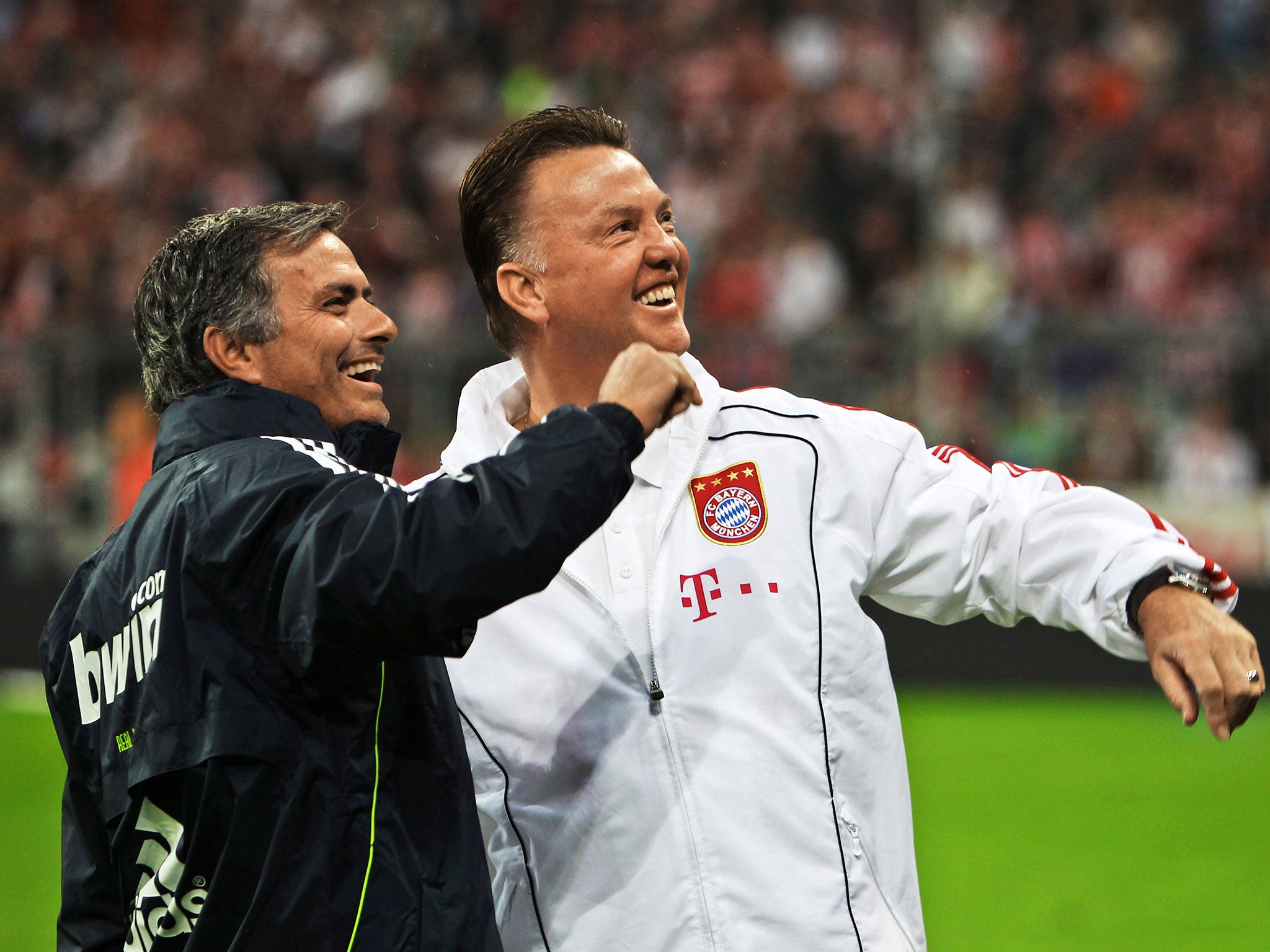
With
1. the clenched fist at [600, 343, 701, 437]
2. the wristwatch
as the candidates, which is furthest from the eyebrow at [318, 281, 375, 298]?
the wristwatch

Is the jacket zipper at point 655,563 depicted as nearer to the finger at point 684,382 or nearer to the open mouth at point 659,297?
the open mouth at point 659,297

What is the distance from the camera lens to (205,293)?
2441 millimetres

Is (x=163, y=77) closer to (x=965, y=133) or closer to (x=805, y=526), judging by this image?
(x=965, y=133)

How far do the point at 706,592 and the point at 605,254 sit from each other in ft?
2.21

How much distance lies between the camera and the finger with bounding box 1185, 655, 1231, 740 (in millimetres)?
2119

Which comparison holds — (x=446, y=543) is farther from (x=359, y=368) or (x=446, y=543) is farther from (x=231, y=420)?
(x=359, y=368)

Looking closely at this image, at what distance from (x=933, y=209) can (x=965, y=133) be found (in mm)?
1231

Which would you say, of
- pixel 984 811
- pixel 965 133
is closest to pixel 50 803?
pixel 984 811

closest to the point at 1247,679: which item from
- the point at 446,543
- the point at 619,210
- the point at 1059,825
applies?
the point at 446,543

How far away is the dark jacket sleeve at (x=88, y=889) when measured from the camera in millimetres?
2357

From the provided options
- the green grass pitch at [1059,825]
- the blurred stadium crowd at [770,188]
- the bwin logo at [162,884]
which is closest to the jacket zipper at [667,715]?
the bwin logo at [162,884]

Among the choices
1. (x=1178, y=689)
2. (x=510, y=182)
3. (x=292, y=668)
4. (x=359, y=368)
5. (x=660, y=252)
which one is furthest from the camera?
(x=510, y=182)

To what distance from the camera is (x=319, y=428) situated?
7.57 ft

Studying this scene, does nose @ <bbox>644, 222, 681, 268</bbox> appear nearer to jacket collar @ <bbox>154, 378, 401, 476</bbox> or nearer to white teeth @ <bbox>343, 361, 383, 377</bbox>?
white teeth @ <bbox>343, 361, 383, 377</bbox>
